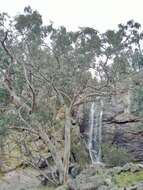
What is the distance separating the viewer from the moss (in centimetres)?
1514

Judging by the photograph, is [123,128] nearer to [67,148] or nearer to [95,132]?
[95,132]

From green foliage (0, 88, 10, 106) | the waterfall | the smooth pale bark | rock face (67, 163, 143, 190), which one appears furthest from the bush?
rock face (67, 163, 143, 190)

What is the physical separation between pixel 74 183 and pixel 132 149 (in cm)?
1596

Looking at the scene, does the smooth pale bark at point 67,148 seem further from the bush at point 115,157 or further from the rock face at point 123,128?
the rock face at point 123,128

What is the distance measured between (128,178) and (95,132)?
17.3 meters

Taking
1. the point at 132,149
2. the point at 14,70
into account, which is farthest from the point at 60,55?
the point at 132,149

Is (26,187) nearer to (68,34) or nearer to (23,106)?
(23,106)

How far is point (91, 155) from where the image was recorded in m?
31.4

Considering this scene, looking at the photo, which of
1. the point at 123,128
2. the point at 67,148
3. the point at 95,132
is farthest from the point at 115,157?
the point at 67,148

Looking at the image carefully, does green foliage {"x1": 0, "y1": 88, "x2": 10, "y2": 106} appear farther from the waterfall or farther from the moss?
the waterfall

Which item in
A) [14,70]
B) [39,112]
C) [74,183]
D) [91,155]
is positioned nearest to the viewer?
[74,183]

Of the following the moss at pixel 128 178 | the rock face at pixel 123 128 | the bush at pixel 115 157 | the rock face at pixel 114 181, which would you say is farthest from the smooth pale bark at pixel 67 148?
the rock face at pixel 123 128

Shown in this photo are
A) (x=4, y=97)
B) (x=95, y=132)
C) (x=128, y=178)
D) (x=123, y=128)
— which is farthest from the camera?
(x=95, y=132)

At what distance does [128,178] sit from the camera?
15984mm
